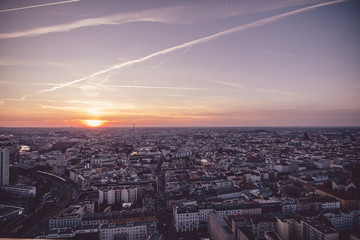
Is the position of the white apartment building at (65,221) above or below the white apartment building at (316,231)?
below

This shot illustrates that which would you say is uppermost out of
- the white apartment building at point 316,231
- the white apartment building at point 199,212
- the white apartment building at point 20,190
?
the white apartment building at point 316,231

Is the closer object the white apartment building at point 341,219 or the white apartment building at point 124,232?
the white apartment building at point 124,232

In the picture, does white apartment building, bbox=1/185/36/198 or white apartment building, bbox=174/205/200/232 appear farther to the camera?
white apartment building, bbox=1/185/36/198

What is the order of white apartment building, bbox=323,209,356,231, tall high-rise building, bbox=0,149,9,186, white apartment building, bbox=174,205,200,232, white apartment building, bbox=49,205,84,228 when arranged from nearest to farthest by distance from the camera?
white apartment building, bbox=323,209,356,231 < white apartment building, bbox=174,205,200,232 < white apartment building, bbox=49,205,84,228 < tall high-rise building, bbox=0,149,9,186

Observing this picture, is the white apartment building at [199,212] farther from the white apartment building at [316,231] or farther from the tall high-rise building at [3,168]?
the tall high-rise building at [3,168]

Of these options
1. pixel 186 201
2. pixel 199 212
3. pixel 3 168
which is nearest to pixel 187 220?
pixel 199 212

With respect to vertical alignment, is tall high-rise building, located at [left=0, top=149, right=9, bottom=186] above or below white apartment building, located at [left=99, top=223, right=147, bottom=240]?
above

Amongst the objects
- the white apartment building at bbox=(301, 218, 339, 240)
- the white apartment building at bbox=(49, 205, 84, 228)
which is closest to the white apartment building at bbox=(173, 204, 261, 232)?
the white apartment building at bbox=(301, 218, 339, 240)

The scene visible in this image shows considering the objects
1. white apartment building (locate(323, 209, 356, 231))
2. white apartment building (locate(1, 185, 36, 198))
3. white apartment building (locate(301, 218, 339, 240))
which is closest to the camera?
white apartment building (locate(301, 218, 339, 240))

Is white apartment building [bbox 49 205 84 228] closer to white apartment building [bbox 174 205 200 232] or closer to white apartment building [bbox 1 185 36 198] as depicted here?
white apartment building [bbox 174 205 200 232]

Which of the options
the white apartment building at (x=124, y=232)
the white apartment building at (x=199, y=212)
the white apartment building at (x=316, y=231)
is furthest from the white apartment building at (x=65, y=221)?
the white apartment building at (x=316, y=231)

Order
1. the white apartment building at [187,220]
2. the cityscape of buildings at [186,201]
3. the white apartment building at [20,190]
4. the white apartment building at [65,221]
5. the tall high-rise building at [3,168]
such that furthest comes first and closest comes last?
the tall high-rise building at [3,168], the white apartment building at [20,190], the white apartment building at [65,221], the white apartment building at [187,220], the cityscape of buildings at [186,201]

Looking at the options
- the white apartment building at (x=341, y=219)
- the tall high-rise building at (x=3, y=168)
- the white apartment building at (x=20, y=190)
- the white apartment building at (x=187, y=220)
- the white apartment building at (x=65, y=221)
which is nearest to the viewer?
the white apartment building at (x=341, y=219)
